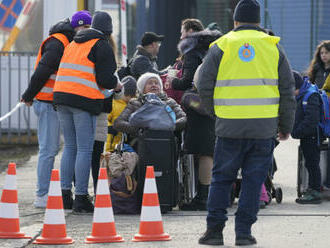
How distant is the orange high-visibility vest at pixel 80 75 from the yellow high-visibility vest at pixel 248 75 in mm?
1840

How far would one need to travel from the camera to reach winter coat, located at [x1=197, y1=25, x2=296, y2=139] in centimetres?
664

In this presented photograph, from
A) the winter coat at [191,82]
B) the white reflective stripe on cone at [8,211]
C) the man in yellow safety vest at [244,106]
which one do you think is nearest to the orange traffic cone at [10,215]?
the white reflective stripe on cone at [8,211]

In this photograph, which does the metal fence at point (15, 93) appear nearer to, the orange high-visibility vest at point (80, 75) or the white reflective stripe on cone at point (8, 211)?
the orange high-visibility vest at point (80, 75)

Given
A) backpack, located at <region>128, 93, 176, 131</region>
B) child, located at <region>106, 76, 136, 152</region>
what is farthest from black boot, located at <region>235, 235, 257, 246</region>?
child, located at <region>106, 76, 136, 152</region>

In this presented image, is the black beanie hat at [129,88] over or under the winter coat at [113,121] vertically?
over

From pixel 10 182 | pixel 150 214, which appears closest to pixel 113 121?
pixel 10 182

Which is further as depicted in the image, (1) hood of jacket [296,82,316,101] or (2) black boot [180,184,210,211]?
(1) hood of jacket [296,82,316,101]

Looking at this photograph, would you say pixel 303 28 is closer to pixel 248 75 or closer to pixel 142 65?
pixel 142 65

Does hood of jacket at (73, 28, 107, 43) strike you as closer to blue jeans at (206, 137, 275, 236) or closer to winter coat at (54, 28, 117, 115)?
winter coat at (54, 28, 117, 115)

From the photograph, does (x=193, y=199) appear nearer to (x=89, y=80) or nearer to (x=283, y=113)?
(x=89, y=80)

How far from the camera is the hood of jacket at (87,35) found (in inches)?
327

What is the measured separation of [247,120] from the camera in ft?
21.8

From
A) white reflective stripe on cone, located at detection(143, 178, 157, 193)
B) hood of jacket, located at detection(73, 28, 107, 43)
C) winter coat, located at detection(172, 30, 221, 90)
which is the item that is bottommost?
white reflective stripe on cone, located at detection(143, 178, 157, 193)

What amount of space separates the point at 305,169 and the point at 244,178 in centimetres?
287
